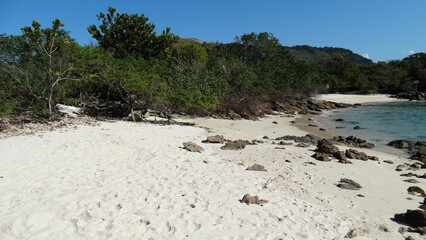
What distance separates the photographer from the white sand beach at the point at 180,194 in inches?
194

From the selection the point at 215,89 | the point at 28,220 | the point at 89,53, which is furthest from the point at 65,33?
the point at 28,220

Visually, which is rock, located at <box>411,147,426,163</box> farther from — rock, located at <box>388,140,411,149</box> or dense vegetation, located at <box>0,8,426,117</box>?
dense vegetation, located at <box>0,8,426,117</box>

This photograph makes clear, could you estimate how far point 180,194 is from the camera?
20.8ft

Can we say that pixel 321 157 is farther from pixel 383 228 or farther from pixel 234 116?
pixel 234 116

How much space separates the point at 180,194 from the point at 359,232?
3.49 metres

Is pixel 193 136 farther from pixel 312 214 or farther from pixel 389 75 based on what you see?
pixel 389 75

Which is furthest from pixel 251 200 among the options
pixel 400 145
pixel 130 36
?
pixel 130 36

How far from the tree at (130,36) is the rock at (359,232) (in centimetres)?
2582

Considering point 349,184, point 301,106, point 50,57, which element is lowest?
point 301,106

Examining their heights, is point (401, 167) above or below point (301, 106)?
below

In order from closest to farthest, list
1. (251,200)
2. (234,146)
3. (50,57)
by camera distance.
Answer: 1. (251,200)
2. (234,146)
3. (50,57)

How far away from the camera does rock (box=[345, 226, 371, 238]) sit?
4859mm

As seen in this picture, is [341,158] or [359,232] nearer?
[359,232]

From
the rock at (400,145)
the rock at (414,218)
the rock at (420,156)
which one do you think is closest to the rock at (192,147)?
the rock at (414,218)
